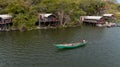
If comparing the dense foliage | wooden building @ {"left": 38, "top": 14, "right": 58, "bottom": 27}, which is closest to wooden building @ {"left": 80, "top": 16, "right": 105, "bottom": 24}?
the dense foliage

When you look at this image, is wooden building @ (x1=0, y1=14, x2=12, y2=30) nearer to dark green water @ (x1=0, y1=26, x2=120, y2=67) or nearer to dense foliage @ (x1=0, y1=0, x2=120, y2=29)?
dense foliage @ (x1=0, y1=0, x2=120, y2=29)

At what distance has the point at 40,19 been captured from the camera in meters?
79.2

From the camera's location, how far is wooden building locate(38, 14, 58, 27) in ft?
261

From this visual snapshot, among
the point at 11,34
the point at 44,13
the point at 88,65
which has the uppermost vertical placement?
the point at 44,13

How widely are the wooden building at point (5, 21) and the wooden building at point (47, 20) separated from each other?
10.4m

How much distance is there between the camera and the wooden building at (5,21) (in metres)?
75.2

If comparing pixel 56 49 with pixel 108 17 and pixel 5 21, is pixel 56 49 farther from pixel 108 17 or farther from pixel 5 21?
pixel 108 17

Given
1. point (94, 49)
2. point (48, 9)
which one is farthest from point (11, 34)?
point (94, 49)

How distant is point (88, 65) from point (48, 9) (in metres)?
42.3

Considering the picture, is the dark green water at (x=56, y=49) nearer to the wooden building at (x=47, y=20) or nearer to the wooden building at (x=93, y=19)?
the wooden building at (x=47, y=20)

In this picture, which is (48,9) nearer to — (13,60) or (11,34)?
(11,34)

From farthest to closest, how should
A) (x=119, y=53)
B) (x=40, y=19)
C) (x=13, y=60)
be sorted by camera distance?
(x=40, y=19) → (x=119, y=53) → (x=13, y=60)

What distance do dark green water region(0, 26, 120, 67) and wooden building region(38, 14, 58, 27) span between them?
6663mm

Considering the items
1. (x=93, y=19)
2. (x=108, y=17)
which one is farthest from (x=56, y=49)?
(x=108, y=17)
